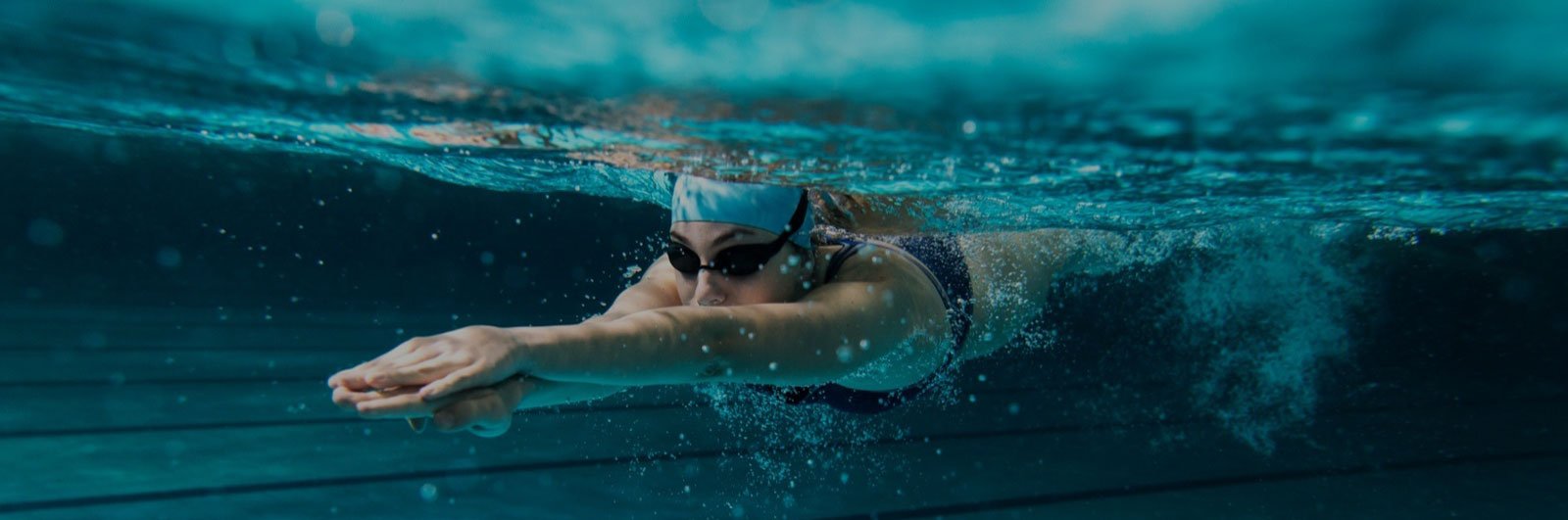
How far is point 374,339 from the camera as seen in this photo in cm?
897

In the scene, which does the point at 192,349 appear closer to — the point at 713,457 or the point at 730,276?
the point at 713,457

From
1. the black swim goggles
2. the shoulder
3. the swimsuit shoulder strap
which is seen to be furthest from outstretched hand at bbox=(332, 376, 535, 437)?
the swimsuit shoulder strap

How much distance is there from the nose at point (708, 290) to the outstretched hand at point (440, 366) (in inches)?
56.5

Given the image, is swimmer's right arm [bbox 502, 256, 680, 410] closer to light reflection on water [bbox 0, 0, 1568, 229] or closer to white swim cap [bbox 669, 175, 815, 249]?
white swim cap [bbox 669, 175, 815, 249]

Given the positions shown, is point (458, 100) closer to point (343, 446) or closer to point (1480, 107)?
point (343, 446)

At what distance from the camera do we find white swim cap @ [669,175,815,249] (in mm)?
3510

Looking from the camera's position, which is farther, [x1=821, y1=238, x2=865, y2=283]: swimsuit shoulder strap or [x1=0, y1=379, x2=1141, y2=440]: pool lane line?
[x1=0, y1=379, x2=1141, y2=440]: pool lane line

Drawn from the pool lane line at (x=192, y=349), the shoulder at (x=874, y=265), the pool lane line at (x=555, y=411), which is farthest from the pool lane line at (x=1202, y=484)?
the pool lane line at (x=192, y=349)

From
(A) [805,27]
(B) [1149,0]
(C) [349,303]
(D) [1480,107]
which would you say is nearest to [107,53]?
(A) [805,27]

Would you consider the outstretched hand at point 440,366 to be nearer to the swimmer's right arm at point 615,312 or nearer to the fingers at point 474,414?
the fingers at point 474,414

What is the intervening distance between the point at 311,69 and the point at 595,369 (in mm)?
1676

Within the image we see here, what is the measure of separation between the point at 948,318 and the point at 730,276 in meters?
1.05

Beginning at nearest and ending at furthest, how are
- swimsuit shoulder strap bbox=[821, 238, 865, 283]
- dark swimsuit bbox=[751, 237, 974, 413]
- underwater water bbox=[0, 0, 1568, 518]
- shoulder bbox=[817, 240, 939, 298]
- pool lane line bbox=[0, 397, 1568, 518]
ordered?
underwater water bbox=[0, 0, 1568, 518] < shoulder bbox=[817, 240, 939, 298] < swimsuit shoulder strap bbox=[821, 238, 865, 283] < dark swimsuit bbox=[751, 237, 974, 413] < pool lane line bbox=[0, 397, 1568, 518]

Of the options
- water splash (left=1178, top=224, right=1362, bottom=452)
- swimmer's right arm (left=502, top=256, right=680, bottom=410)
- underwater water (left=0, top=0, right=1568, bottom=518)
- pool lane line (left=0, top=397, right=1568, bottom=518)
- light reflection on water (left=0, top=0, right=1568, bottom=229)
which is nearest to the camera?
light reflection on water (left=0, top=0, right=1568, bottom=229)
